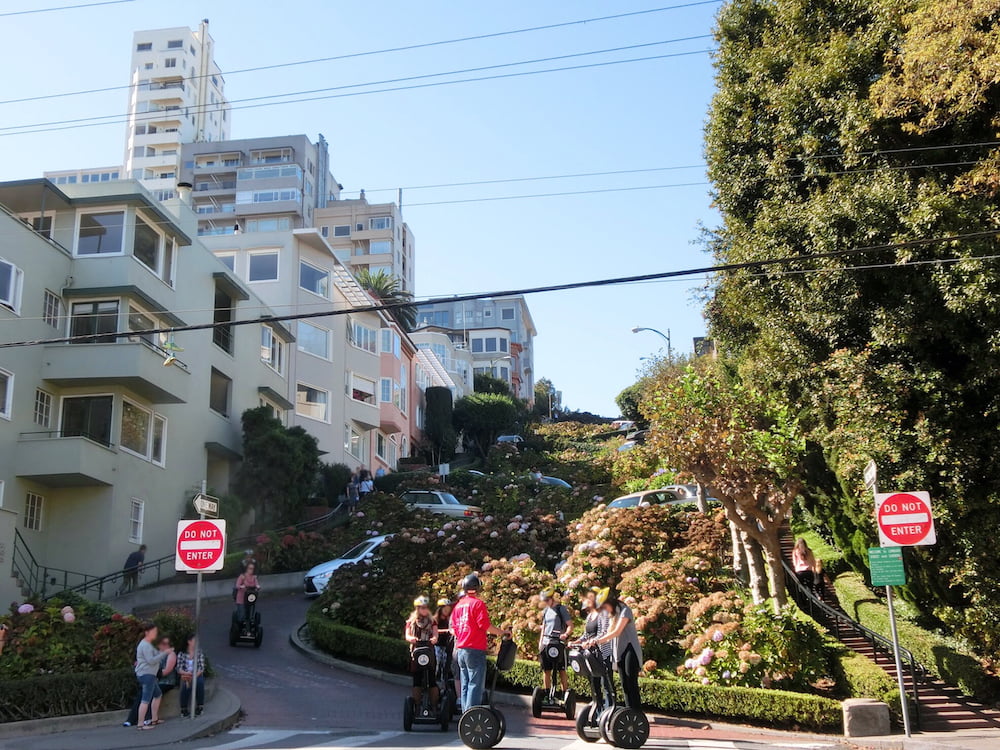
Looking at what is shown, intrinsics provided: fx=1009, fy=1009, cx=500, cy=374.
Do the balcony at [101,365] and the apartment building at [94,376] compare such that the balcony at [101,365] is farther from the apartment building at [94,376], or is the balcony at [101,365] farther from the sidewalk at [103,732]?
the sidewalk at [103,732]

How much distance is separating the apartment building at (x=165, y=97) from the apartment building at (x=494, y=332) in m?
31.6

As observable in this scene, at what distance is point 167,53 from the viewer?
110 m

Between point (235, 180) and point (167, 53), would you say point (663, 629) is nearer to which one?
point (235, 180)

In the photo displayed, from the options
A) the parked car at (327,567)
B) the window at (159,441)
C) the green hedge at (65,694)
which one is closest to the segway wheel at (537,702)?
the green hedge at (65,694)

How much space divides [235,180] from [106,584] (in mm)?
76819

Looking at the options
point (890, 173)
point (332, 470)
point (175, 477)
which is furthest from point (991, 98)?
point (332, 470)

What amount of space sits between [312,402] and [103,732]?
99.3ft

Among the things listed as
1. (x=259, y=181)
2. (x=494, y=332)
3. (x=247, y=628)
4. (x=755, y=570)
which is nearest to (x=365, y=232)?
(x=259, y=181)

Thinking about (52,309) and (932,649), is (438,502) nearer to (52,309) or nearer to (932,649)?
(52,309)

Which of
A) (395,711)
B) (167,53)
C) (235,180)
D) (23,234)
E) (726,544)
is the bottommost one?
(395,711)

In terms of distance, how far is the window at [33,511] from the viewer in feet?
84.6

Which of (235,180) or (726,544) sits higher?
(235,180)

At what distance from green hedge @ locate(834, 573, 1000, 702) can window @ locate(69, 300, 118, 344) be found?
2001cm

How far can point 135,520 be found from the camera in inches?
1101
